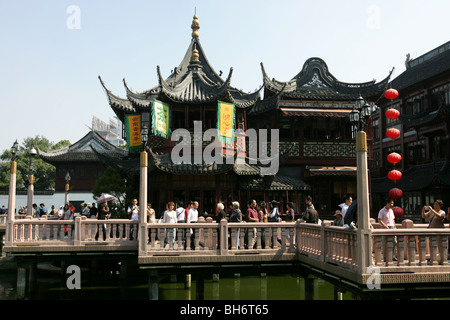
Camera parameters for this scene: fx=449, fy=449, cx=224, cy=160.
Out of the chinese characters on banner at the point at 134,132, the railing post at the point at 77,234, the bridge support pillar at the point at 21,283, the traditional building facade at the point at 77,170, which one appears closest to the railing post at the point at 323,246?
the railing post at the point at 77,234

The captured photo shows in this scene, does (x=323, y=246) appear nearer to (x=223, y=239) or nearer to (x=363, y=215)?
(x=363, y=215)

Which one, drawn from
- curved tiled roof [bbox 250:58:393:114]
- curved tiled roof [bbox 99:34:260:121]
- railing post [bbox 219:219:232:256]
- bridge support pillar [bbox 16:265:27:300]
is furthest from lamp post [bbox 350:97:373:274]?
curved tiled roof [bbox 250:58:393:114]

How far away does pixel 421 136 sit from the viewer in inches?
1178

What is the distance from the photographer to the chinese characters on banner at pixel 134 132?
2192 cm

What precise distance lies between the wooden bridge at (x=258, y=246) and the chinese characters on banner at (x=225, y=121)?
27.7 ft

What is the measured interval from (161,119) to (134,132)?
3.22m

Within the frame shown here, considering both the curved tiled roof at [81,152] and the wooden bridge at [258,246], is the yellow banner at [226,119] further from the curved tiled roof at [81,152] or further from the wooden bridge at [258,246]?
the curved tiled roof at [81,152]

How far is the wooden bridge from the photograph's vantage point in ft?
25.1

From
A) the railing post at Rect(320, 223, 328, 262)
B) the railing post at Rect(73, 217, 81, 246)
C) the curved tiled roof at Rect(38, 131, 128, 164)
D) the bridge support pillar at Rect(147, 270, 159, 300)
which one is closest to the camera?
the railing post at Rect(320, 223, 328, 262)

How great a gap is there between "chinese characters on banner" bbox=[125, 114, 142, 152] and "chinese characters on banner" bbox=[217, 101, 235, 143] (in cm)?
453

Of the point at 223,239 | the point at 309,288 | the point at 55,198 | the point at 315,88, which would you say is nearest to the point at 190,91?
the point at 315,88

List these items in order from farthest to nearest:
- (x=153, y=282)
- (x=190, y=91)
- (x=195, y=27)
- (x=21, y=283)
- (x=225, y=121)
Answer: (x=195, y=27), (x=190, y=91), (x=225, y=121), (x=21, y=283), (x=153, y=282)

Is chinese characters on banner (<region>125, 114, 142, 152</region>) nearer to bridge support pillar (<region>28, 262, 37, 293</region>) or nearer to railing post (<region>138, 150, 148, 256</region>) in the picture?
bridge support pillar (<region>28, 262, 37, 293</region>)

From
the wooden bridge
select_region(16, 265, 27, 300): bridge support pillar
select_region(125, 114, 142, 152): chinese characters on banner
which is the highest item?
select_region(125, 114, 142, 152): chinese characters on banner
